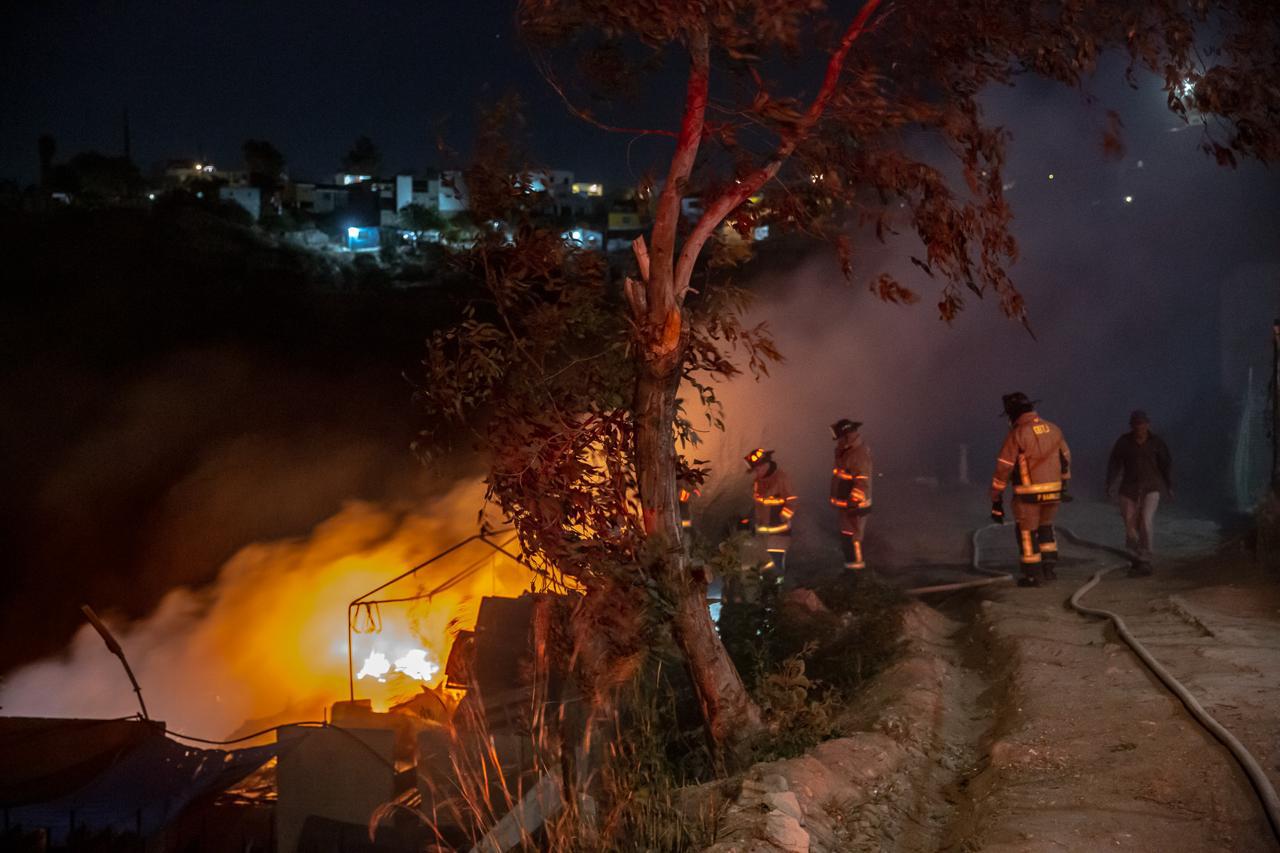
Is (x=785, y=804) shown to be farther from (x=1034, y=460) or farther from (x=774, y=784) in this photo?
(x=1034, y=460)

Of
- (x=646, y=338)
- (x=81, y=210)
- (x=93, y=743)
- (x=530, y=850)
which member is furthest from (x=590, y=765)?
(x=81, y=210)

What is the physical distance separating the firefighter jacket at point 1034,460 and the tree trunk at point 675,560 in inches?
213

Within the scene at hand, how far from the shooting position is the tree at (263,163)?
54.5 m

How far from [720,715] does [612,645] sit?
2.62 feet

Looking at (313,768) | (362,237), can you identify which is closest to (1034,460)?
(313,768)

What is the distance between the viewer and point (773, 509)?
42.6 ft

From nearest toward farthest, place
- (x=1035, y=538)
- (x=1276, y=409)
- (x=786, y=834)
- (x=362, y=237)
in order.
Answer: (x=786, y=834) → (x=1035, y=538) → (x=1276, y=409) → (x=362, y=237)

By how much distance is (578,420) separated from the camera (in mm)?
6883

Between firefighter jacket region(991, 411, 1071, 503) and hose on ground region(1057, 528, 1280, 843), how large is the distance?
150 centimetres

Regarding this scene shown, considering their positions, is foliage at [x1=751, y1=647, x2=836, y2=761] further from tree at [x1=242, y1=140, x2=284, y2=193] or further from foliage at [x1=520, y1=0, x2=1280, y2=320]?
tree at [x1=242, y1=140, x2=284, y2=193]

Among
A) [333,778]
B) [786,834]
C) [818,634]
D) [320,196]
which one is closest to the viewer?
[786,834]

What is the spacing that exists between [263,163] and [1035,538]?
167 feet

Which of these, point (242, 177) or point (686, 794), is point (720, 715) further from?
point (242, 177)

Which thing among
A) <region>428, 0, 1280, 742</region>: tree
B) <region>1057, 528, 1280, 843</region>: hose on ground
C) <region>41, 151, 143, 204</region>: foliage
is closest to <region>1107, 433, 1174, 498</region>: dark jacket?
<region>1057, 528, 1280, 843</region>: hose on ground
